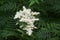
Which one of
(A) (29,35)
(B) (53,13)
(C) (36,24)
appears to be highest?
(B) (53,13)

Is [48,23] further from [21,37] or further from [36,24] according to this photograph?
[21,37]

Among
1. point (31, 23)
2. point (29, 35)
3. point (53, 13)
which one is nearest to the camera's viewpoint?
point (31, 23)

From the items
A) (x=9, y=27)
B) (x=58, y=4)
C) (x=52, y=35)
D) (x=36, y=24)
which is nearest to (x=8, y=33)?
(x=9, y=27)

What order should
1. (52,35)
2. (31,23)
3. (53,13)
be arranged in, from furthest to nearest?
1. (53,13)
2. (52,35)
3. (31,23)

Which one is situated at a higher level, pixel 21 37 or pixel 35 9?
pixel 35 9

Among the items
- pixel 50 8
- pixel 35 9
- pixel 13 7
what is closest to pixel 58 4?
pixel 50 8

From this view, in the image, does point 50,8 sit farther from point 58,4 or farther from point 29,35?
point 29,35

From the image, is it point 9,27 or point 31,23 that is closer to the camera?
point 31,23
